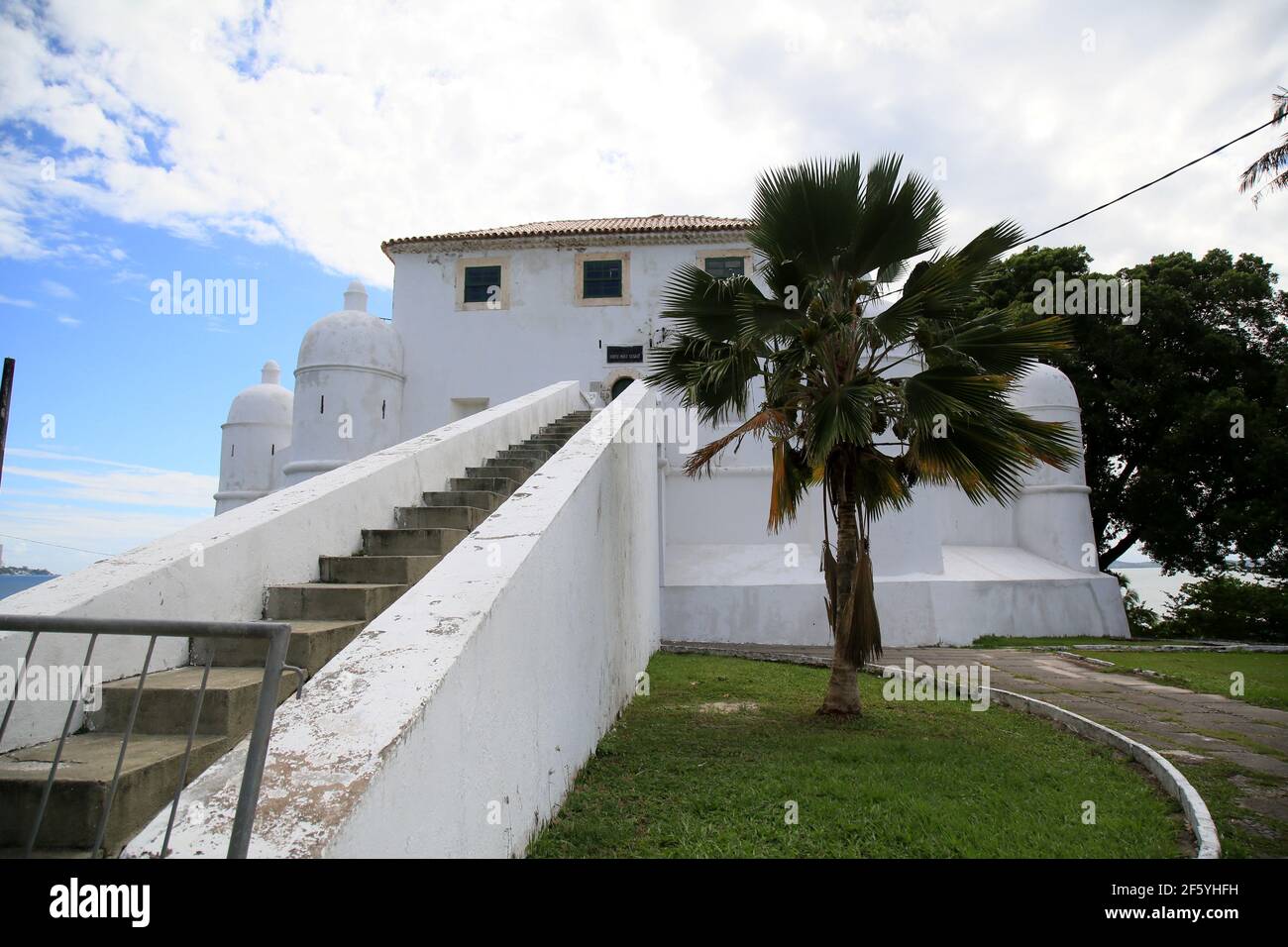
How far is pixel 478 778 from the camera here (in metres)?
2.97

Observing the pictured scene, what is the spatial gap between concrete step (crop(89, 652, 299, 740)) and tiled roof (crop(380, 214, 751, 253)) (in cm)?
1586

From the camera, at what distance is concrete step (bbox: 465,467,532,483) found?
786 cm

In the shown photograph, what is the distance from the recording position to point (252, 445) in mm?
18750

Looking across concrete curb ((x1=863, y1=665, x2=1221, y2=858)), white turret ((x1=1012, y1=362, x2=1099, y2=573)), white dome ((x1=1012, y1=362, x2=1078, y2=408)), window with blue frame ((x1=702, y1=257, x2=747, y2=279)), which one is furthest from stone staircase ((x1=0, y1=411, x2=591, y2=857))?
white dome ((x1=1012, y1=362, x2=1078, y2=408))

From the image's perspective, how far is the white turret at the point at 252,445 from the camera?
18.6m

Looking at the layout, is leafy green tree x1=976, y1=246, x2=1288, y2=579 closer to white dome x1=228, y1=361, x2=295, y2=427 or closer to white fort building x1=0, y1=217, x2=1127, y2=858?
white fort building x1=0, y1=217, x2=1127, y2=858

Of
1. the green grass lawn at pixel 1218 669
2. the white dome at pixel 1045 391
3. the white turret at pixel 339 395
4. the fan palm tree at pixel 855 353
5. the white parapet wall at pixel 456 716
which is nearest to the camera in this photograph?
the white parapet wall at pixel 456 716

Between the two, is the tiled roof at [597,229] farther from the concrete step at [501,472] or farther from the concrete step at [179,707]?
the concrete step at [179,707]

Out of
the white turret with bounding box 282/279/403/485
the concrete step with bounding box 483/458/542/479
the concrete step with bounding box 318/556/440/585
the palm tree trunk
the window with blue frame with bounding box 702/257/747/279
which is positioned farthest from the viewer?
the window with blue frame with bounding box 702/257/747/279

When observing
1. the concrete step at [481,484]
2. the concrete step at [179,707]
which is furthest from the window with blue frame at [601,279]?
the concrete step at [179,707]

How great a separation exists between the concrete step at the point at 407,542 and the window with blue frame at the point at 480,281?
13686 mm
